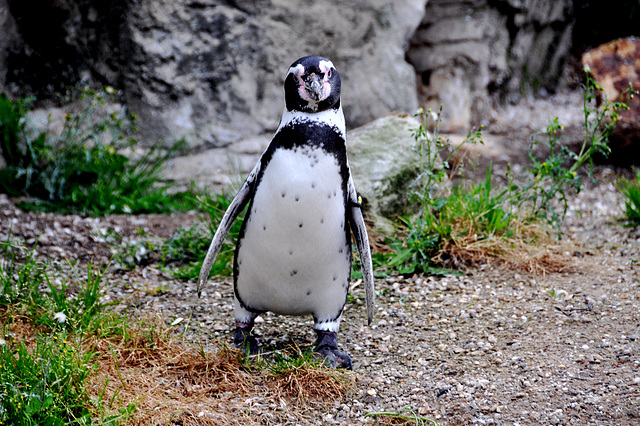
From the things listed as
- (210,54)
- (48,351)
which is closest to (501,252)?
(48,351)

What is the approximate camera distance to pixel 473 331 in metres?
3.34

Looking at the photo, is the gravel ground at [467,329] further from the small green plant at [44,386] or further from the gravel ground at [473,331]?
the small green plant at [44,386]

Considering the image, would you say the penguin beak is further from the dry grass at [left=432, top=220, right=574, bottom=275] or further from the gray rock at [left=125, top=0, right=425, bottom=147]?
the gray rock at [left=125, top=0, right=425, bottom=147]

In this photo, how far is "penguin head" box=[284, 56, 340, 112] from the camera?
8.89 feet

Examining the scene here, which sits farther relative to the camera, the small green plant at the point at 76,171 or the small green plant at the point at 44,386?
the small green plant at the point at 76,171

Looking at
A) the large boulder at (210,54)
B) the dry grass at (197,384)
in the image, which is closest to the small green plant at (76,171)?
the large boulder at (210,54)

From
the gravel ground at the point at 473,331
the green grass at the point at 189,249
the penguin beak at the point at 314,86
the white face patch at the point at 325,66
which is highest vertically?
the white face patch at the point at 325,66

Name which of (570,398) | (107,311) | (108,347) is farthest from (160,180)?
(570,398)

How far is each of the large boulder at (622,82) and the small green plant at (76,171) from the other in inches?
142

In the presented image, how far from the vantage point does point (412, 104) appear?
643 centimetres

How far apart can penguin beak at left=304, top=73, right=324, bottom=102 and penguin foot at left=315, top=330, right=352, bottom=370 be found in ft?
3.35

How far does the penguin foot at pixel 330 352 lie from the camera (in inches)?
116

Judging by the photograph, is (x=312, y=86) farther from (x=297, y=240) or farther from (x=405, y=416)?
(x=405, y=416)

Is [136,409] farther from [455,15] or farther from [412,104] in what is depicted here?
[455,15]
